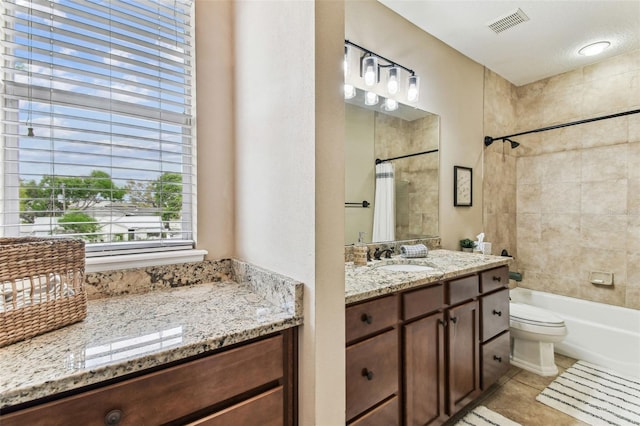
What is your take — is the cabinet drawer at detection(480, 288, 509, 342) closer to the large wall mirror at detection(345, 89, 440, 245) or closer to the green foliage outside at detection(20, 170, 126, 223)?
the large wall mirror at detection(345, 89, 440, 245)

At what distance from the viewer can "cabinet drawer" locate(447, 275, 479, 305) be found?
5.15 feet

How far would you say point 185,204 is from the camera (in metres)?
1.39

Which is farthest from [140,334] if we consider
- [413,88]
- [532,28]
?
[532,28]

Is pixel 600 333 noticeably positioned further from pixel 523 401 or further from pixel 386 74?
pixel 386 74

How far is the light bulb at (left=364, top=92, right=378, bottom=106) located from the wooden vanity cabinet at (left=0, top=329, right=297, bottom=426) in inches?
64.2

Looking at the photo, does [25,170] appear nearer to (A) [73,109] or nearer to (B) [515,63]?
(A) [73,109]

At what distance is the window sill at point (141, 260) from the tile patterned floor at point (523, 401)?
6.56ft

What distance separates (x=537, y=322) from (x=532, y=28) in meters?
2.28

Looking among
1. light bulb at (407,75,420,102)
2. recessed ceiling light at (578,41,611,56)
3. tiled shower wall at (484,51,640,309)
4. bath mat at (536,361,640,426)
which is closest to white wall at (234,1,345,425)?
light bulb at (407,75,420,102)

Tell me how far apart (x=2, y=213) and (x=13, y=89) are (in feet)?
1.47

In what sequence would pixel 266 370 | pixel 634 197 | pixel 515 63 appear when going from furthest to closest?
pixel 515 63
pixel 634 197
pixel 266 370

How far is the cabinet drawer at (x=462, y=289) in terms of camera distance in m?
A: 1.57

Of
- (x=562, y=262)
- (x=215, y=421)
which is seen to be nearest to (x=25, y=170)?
(x=215, y=421)

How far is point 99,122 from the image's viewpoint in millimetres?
1192
